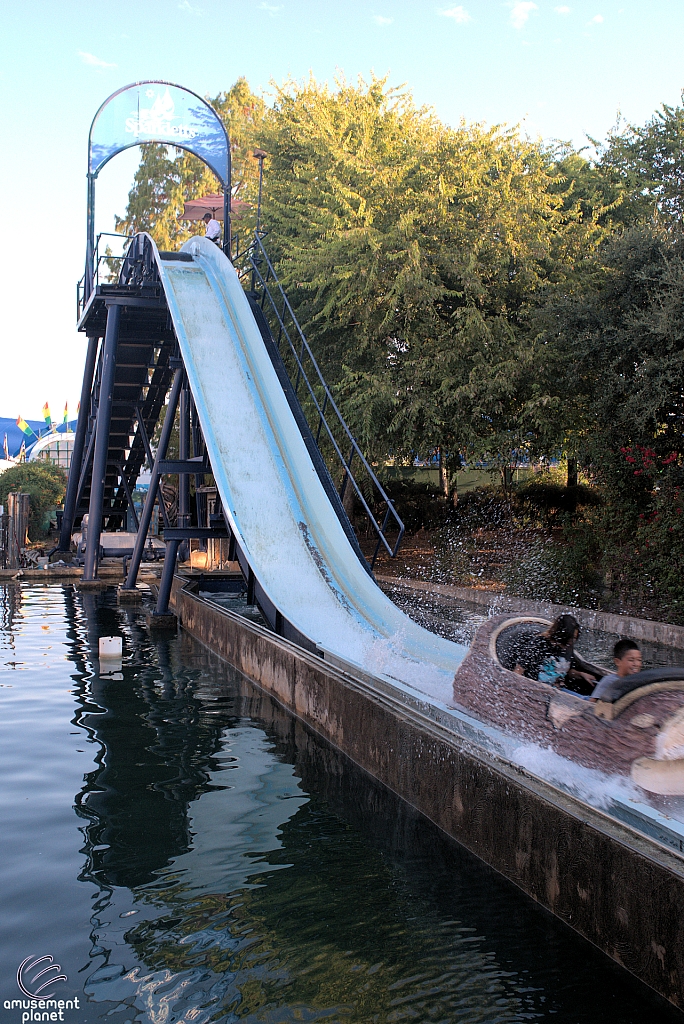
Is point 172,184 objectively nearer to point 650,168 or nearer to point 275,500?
point 650,168

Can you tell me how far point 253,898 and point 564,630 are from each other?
116 inches

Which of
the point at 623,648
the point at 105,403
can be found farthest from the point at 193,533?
the point at 623,648

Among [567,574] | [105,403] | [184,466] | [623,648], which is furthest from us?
[105,403]

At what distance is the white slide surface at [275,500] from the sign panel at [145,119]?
3.11 m

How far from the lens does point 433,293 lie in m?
20.0

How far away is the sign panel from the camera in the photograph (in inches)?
707

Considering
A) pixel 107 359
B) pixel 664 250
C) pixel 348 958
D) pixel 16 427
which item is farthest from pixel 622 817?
pixel 16 427

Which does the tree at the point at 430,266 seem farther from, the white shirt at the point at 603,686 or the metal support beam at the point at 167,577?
the white shirt at the point at 603,686

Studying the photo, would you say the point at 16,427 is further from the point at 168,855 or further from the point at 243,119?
the point at 168,855

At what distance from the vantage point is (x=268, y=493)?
12.5 metres

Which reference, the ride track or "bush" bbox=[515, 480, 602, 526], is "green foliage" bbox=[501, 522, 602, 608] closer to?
"bush" bbox=[515, 480, 602, 526]

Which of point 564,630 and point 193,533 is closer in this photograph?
point 564,630

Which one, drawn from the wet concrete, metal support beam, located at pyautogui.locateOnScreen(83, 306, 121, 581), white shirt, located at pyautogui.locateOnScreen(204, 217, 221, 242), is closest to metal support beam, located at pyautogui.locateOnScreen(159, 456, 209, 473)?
metal support beam, located at pyautogui.locateOnScreen(83, 306, 121, 581)

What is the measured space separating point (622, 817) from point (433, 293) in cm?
1668
